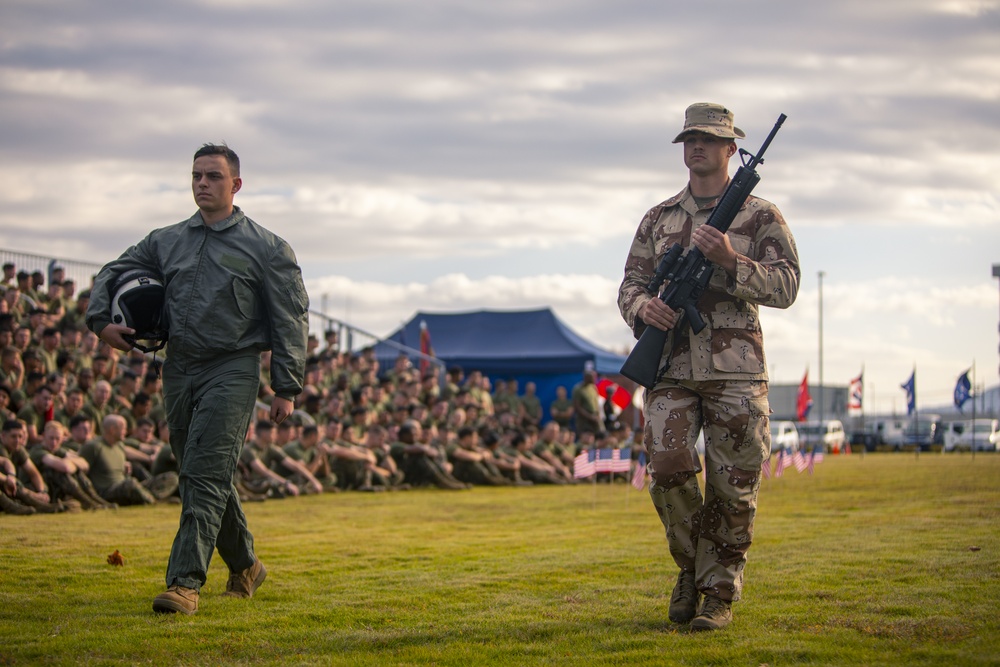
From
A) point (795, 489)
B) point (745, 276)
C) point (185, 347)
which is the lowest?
point (795, 489)

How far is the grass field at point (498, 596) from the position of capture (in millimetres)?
5242

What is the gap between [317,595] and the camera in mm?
7141

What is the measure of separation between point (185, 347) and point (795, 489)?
52.5 feet

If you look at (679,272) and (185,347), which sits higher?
(679,272)

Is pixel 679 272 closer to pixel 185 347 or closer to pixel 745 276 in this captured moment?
pixel 745 276

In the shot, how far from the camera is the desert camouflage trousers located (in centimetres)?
598

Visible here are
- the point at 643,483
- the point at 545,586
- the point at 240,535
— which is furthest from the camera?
the point at 643,483

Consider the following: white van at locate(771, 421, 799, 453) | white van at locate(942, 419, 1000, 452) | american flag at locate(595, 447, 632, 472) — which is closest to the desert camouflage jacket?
american flag at locate(595, 447, 632, 472)

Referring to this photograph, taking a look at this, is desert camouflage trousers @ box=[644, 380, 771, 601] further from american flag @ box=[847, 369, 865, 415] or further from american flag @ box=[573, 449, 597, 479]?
american flag @ box=[847, 369, 865, 415]

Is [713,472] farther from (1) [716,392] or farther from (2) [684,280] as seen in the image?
(2) [684,280]

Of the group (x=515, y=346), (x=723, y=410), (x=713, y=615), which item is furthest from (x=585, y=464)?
(x=515, y=346)

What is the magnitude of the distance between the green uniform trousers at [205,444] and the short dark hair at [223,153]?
111cm

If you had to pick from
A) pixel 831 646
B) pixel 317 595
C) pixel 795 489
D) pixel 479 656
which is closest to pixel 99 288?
pixel 317 595

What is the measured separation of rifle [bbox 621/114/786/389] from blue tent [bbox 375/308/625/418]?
25014 mm
